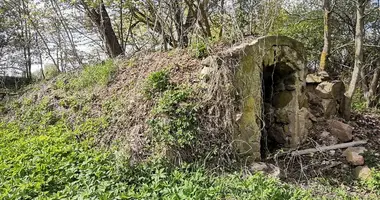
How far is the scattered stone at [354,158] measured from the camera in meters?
4.98

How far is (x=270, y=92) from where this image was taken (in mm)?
5867

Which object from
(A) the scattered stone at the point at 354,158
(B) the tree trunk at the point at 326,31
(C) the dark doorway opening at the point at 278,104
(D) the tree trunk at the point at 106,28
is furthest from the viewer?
(D) the tree trunk at the point at 106,28

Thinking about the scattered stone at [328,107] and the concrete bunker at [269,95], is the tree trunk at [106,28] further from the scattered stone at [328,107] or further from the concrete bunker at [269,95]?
the scattered stone at [328,107]

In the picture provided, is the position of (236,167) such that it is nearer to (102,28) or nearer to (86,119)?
(86,119)

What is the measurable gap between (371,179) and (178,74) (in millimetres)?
3146

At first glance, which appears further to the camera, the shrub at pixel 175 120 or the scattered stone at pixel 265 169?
the scattered stone at pixel 265 169

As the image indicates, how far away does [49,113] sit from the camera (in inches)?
233

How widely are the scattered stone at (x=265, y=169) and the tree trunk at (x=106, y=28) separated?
→ 521 cm

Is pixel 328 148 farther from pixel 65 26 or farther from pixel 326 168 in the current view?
pixel 65 26

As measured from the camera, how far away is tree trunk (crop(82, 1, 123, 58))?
811 cm

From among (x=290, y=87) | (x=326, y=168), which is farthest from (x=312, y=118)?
Result: (x=326, y=168)

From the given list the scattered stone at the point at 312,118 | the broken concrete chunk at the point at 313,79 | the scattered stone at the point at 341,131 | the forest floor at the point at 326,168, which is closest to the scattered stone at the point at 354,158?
the forest floor at the point at 326,168

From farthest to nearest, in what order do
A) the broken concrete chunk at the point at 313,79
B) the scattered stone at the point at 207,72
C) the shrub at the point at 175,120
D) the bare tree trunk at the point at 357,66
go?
the bare tree trunk at the point at 357,66
the broken concrete chunk at the point at 313,79
the scattered stone at the point at 207,72
the shrub at the point at 175,120

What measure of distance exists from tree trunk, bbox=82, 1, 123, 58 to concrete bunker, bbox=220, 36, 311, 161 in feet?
14.3
